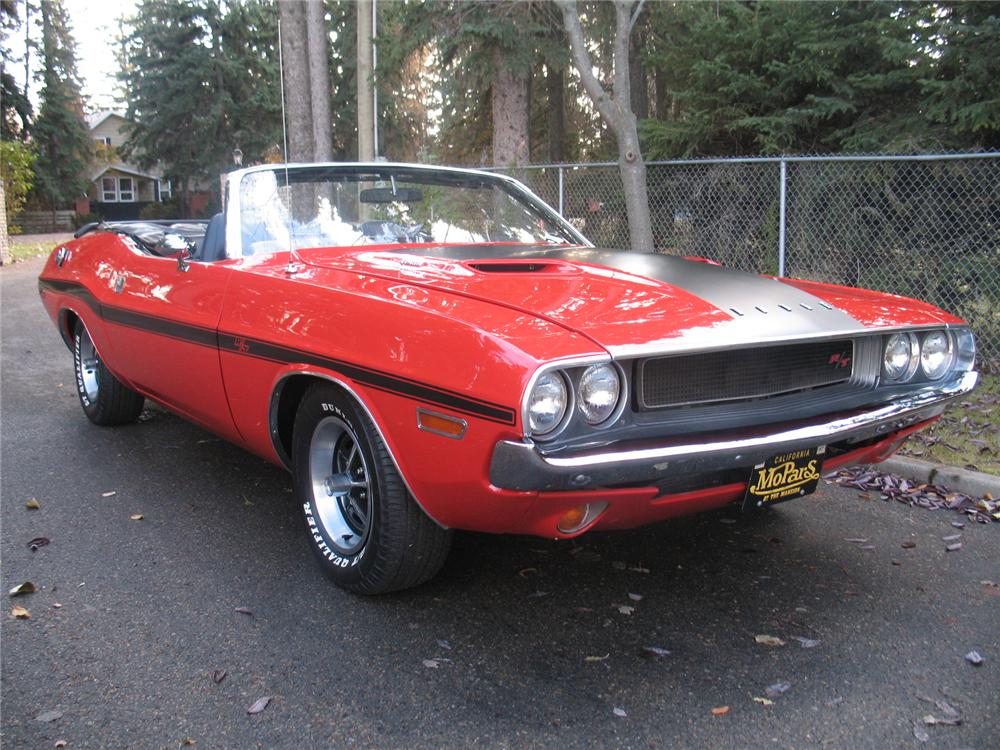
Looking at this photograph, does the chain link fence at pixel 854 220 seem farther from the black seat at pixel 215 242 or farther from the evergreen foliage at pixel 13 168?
the evergreen foliage at pixel 13 168

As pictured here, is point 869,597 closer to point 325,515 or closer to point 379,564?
point 379,564

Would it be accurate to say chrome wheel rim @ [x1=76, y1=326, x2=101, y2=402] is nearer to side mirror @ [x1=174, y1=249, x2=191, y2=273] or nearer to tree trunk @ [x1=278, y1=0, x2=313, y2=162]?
side mirror @ [x1=174, y1=249, x2=191, y2=273]

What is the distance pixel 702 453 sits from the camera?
2436 mm

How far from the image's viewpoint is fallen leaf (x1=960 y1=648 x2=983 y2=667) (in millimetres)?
2592

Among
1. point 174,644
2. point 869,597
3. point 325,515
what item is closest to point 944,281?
point 869,597

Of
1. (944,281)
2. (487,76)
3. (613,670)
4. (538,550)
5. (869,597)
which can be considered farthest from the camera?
(487,76)

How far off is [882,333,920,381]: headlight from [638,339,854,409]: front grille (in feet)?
0.79

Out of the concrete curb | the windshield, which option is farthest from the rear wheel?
the concrete curb

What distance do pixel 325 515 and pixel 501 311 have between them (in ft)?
3.74

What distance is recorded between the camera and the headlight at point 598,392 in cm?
242

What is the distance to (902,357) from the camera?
3193 millimetres

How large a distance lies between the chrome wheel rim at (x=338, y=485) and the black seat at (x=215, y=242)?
1.09 metres

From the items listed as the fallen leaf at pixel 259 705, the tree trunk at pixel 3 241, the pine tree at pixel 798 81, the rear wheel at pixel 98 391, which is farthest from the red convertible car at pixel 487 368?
the tree trunk at pixel 3 241

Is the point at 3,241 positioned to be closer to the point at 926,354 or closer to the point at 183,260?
the point at 183,260
